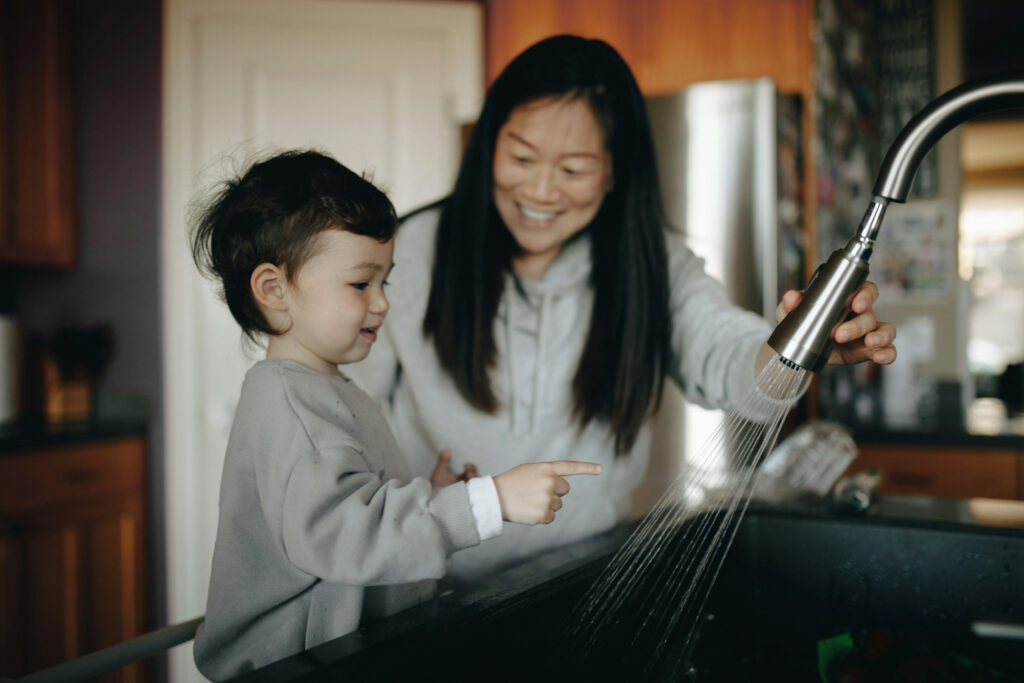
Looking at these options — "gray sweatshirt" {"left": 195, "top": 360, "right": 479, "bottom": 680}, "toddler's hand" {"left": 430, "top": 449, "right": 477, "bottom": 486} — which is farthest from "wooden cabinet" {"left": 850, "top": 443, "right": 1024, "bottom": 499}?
"gray sweatshirt" {"left": 195, "top": 360, "right": 479, "bottom": 680}

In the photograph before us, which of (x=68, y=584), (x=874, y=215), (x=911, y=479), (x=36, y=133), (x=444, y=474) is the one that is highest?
(x=36, y=133)

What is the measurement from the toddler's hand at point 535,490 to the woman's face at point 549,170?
0.43 metres

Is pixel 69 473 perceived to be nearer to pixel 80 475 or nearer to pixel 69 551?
pixel 80 475

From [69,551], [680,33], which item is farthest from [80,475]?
[680,33]

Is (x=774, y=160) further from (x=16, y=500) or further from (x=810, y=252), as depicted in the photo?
(x=16, y=500)

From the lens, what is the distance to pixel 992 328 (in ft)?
14.2

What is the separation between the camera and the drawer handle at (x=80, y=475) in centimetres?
188

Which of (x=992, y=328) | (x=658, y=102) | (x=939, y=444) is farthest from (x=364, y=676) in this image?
(x=992, y=328)

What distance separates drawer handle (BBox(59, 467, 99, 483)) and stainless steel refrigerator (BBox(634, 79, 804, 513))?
57.0 inches

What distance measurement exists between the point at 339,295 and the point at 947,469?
1.97 metres

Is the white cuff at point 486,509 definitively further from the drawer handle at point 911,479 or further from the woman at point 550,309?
the drawer handle at point 911,479

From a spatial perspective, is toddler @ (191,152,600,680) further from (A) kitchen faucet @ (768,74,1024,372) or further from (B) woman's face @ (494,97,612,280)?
(B) woman's face @ (494,97,612,280)

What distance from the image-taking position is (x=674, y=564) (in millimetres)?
779

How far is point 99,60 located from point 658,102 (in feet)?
5.48
